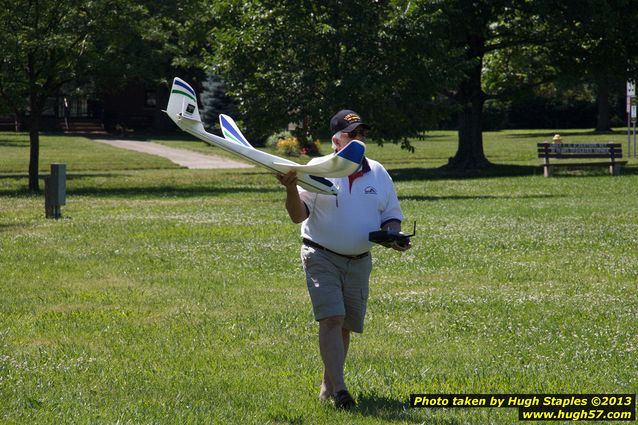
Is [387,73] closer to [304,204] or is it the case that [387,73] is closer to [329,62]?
→ [329,62]

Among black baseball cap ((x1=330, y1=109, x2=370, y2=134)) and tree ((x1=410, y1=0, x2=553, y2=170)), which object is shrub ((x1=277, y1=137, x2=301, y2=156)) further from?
black baseball cap ((x1=330, y1=109, x2=370, y2=134))

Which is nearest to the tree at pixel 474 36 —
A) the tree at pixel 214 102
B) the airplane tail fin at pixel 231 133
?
the tree at pixel 214 102

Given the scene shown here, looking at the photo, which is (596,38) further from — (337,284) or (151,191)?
(337,284)

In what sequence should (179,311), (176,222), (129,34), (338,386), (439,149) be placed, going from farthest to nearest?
(439,149) < (129,34) < (176,222) < (179,311) < (338,386)

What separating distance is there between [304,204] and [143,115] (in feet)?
217

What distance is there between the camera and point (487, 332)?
31.5 ft

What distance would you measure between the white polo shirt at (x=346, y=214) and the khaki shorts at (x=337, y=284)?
101 millimetres

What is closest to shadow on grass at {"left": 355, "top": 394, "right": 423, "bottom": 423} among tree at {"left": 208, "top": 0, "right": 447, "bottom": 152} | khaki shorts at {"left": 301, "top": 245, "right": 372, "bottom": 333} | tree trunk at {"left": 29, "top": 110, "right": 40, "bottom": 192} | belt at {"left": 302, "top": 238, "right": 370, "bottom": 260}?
khaki shorts at {"left": 301, "top": 245, "right": 372, "bottom": 333}

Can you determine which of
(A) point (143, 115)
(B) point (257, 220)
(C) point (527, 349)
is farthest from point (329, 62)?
(A) point (143, 115)

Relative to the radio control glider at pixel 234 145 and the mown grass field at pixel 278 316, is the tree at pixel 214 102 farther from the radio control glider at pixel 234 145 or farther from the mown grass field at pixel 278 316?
the radio control glider at pixel 234 145

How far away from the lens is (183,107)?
6.98 meters

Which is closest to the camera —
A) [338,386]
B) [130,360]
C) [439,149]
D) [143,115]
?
[338,386]

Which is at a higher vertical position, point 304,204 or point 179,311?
point 304,204

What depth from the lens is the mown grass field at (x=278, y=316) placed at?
24.4 feet
